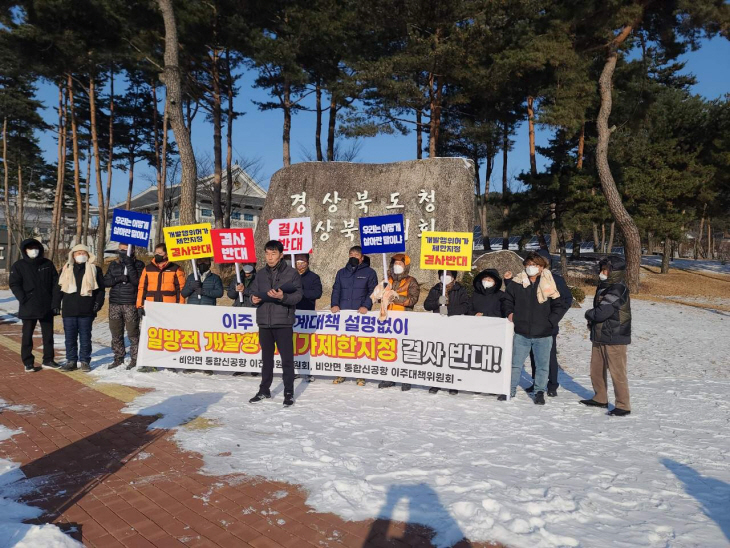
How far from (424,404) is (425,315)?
121 cm

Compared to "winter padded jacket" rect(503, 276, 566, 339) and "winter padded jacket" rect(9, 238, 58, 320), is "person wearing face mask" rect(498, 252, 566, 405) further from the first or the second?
"winter padded jacket" rect(9, 238, 58, 320)

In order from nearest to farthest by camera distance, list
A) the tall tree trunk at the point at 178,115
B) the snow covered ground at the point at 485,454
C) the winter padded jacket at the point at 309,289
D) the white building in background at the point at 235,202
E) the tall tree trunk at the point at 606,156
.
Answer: the snow covered ground at the point at 485,454
the winter padded jacket at the point at 309,289
the tall tree trunk at the point at 178,115
the tall tree trunk at the point at 606,156
the white building in background at the point at 235,202

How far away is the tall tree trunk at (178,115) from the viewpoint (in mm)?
13977

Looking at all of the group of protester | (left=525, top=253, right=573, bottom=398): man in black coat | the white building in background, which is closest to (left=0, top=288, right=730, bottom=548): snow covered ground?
(left=525, top=253, right=573, bottom=398): man in black coat

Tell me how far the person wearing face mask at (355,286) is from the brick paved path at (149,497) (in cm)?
307

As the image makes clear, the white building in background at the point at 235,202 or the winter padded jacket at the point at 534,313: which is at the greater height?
the white building in background at the point at 235,202

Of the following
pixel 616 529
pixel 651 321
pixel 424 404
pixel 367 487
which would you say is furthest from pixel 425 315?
pixel 651 321

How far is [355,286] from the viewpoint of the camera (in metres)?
7.23

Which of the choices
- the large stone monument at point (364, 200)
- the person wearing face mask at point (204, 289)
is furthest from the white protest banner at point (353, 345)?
the large stone monument at point (364, 200)

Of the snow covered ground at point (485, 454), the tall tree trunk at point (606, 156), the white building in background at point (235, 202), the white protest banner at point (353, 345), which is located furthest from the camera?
the white building in background at point (235, 202)

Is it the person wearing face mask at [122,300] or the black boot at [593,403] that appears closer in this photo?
the black boot at [593,403]

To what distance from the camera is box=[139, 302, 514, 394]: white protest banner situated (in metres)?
6.49

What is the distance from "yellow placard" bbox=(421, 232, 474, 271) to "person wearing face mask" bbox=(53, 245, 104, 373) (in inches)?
185

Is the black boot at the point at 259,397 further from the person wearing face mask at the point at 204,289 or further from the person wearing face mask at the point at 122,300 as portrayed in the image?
the person wearing face mask at the point at 122,300
